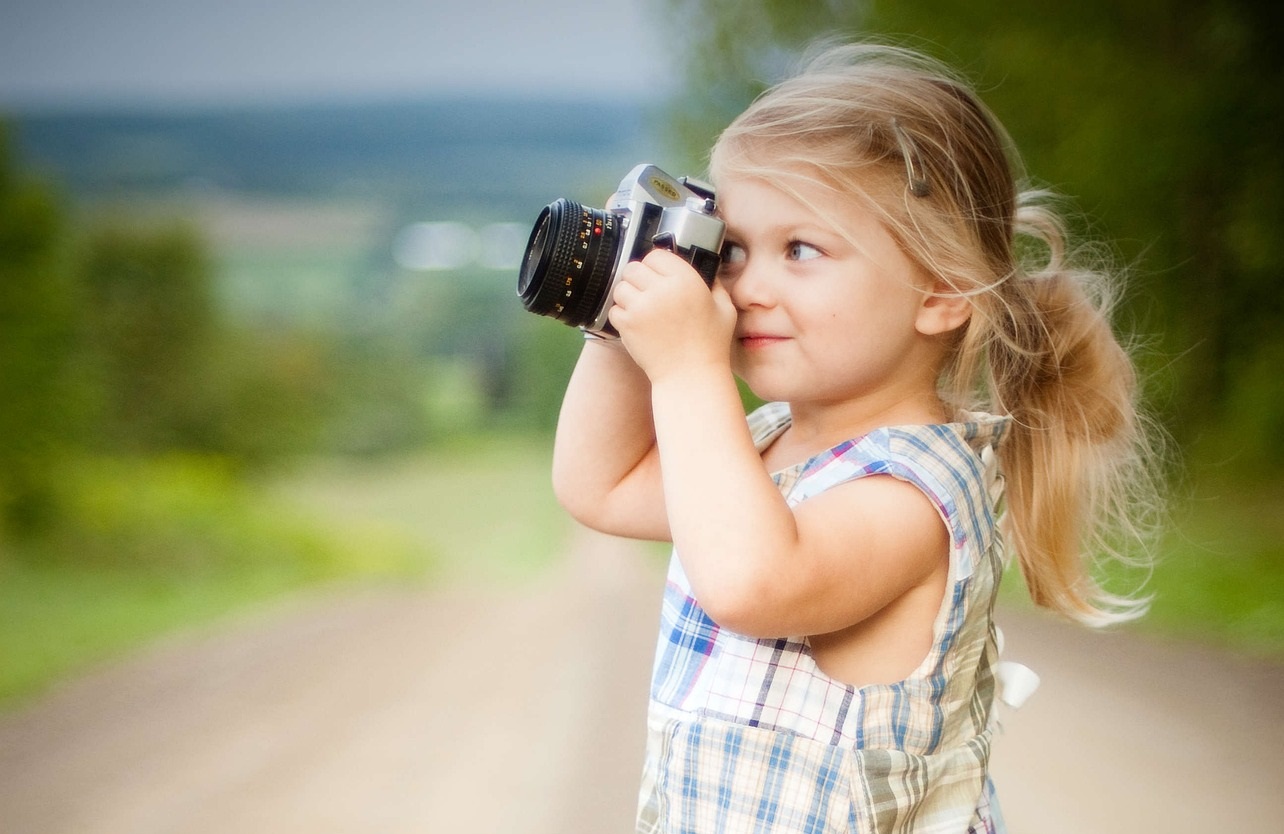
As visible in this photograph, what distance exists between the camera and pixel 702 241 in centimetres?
67

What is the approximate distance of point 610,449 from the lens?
846 mm

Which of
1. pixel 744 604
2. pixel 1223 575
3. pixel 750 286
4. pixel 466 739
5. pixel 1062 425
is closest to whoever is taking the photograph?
pixel 744 604

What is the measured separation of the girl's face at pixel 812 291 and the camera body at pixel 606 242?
0.10 feet

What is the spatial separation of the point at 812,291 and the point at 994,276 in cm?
15

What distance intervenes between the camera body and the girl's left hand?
2 centimetres

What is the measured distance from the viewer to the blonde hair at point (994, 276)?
71cm

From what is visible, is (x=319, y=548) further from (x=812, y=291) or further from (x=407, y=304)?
(x=812, y=291)

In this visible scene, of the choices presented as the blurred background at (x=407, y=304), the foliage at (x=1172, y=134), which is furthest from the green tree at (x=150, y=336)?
the foliage at (x=1172, y=134)

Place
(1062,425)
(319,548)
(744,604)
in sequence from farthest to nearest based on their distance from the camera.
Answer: (319,548), (1062,425), (744,604)

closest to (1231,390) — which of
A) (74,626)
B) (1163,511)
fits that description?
(1163,511)

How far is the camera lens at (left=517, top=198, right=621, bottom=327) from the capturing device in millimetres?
681

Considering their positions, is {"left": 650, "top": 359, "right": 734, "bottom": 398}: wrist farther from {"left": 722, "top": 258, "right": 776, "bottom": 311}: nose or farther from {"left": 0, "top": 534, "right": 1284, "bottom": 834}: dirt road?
{"left": 0, "top": 534, "right": 1284, "bottom": 834}: dirt road

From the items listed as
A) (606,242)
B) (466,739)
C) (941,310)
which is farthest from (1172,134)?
(606,242)

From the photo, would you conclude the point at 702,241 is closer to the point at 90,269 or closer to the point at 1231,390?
the point at 1231,390
